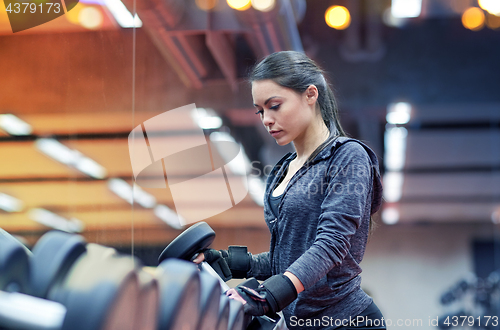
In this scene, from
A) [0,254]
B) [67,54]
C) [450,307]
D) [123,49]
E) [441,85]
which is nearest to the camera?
[0,254]

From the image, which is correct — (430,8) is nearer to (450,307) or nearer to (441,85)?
(441,85)

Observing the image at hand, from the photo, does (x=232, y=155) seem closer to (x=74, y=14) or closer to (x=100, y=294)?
(x=74, y=14)

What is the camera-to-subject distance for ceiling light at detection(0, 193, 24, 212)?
97 centimetres

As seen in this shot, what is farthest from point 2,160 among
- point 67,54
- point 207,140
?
point 207,140

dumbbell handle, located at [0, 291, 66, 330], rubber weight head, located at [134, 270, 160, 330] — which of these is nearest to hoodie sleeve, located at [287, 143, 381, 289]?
rubber weight head, located at [134, 270, 160, 330]

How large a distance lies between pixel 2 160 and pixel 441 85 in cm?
374

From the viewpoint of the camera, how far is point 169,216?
2850 mm

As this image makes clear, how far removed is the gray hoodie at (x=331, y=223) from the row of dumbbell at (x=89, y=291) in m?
0.40

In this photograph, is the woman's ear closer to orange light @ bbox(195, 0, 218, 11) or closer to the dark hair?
the dark hair

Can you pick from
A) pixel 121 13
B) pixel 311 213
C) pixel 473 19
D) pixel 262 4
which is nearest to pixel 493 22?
pixel 473 19

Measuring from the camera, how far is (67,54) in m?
1.26

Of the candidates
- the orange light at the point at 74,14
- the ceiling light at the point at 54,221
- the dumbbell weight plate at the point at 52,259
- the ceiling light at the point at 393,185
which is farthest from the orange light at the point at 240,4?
the ceiling light at the point at 393,185

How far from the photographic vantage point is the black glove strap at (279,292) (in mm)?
844

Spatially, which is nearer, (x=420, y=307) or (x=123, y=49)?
(x=123, y=49)
